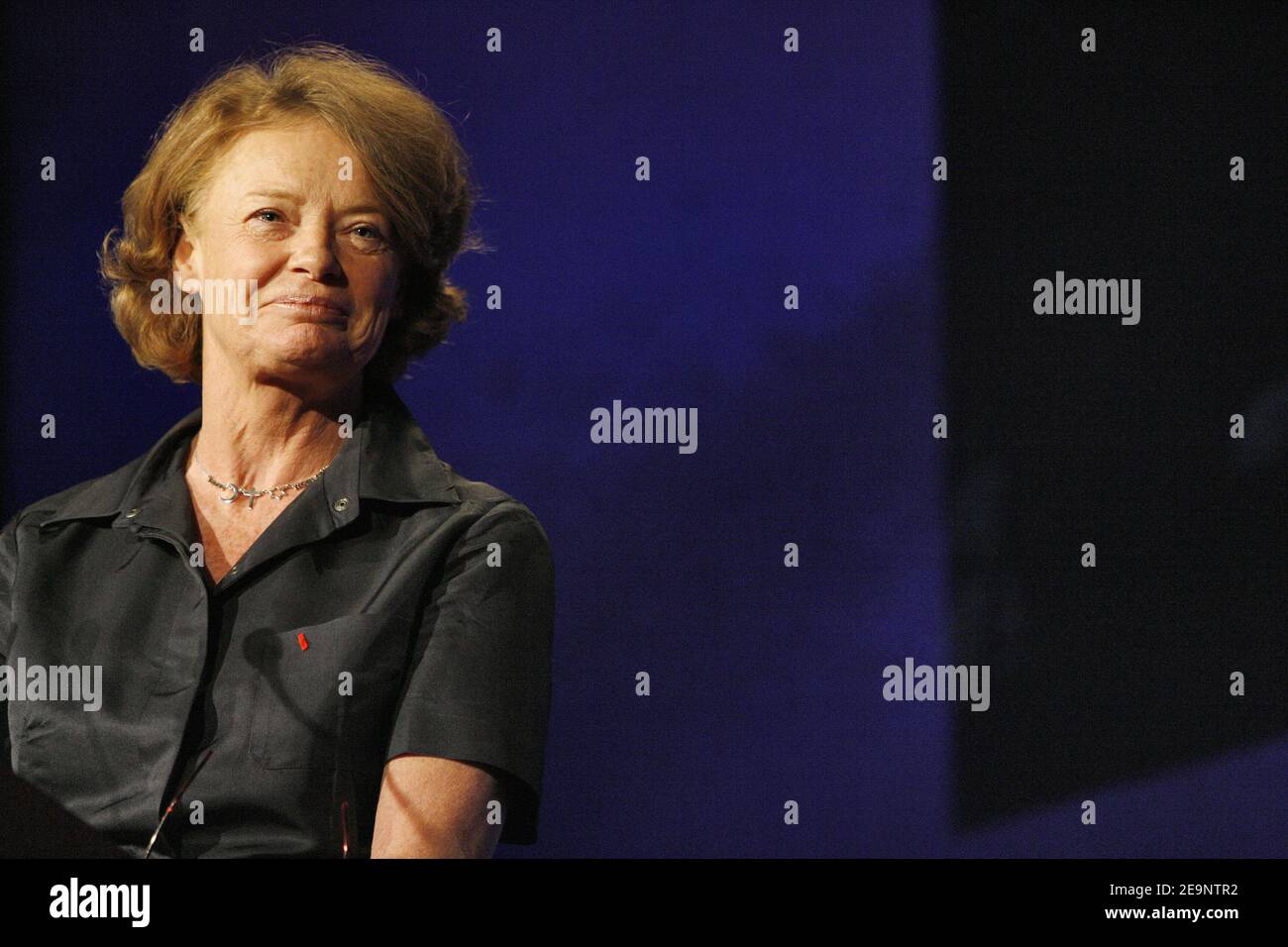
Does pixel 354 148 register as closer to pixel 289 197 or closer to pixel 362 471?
pixel 289 197

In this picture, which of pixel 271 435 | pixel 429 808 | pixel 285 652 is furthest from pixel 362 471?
pixel 429 808

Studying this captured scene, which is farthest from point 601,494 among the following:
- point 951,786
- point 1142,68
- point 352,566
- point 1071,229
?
point 1142,68

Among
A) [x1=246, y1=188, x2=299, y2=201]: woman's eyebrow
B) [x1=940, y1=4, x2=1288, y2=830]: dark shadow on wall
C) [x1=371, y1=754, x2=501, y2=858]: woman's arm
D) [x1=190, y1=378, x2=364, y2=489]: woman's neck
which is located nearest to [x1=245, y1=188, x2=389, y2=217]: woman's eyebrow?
[x1=246, y1=188, x2=299, y2=201]: woman's eyebrow

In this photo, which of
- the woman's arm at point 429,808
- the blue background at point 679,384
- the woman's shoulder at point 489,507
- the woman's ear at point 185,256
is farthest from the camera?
the blue background at point 679,384

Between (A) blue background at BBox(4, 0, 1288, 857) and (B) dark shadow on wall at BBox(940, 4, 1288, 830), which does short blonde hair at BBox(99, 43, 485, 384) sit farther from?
(B) dark shadow on wall at BBox(940, 4, 1288, 830)

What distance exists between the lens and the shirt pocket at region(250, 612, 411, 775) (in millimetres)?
2406

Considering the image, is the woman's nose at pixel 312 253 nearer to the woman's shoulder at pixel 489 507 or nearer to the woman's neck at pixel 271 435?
the woman's neck at pixel 271 435

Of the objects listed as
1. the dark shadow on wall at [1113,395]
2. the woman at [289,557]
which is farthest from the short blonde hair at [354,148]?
the dark shadow on wall at [1113,395]

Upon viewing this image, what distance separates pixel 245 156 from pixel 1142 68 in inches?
68.7

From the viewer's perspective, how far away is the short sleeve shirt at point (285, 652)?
241 cm

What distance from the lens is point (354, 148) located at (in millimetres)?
2559

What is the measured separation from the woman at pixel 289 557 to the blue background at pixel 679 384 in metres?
0.14

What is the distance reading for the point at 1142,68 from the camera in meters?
2.88
